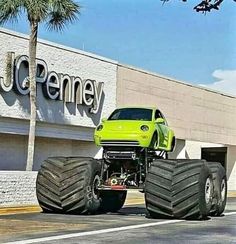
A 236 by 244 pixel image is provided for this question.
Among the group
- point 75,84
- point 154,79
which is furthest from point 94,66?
point 154,79

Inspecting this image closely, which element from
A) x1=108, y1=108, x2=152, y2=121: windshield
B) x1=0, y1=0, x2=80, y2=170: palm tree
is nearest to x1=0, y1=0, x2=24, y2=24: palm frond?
x1=0, y1=0, x2=80, y2=170: palm tree

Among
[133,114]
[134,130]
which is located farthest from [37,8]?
[134,130]

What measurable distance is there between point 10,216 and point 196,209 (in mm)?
4845

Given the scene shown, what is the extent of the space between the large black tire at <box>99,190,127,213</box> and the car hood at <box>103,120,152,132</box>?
246cm

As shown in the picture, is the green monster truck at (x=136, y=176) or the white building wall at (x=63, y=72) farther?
the white building wall at (x=63, y=72)

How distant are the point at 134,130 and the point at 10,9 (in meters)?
8.35

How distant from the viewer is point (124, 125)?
17.0 metres

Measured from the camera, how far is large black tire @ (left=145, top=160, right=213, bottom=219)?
1556cm

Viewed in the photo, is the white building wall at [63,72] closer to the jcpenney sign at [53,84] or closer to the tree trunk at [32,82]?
the jcpenney sign at [53,84]

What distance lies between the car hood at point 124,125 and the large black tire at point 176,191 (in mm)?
1334

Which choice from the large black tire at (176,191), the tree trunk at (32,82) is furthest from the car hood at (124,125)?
the tree trunk at (32,82)

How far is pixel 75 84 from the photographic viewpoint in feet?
96.6

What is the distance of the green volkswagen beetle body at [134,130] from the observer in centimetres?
1659

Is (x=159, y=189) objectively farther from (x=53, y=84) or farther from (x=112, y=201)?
(x=53, y=84)
